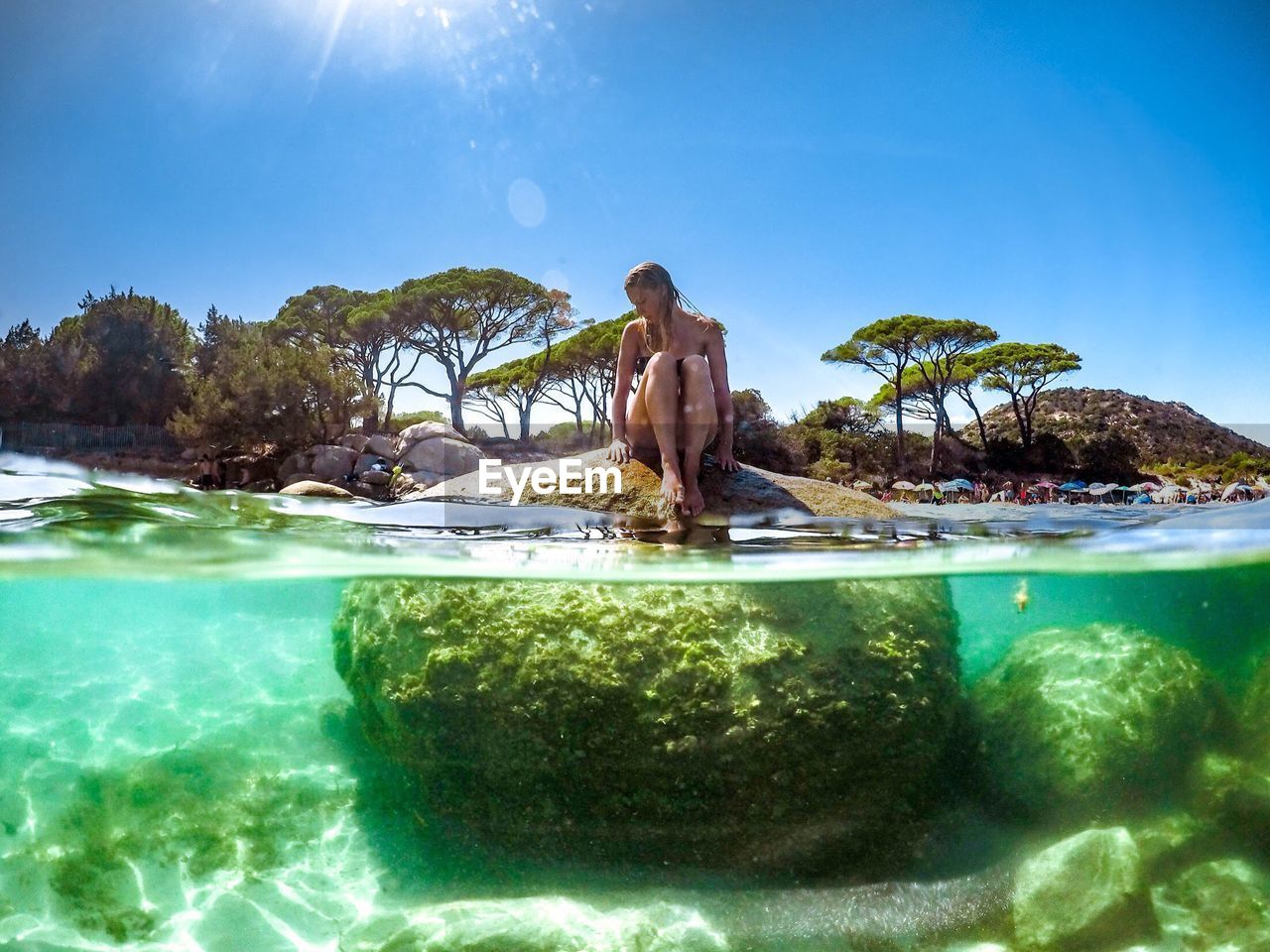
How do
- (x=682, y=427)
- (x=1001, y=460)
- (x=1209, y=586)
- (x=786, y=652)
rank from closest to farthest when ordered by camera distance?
(x=786, y=652), (x=682, y=427), (x=1209, y=586), (x=1001, y=460)

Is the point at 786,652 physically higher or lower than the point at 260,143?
lower

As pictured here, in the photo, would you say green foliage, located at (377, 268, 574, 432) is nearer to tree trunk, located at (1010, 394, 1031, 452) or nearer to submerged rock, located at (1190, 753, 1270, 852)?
tree trunk, located at (1010, 394, 1031, 452)

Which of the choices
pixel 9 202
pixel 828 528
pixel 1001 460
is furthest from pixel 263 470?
pixel 1001 460

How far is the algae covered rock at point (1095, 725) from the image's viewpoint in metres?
4.52

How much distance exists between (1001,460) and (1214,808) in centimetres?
768

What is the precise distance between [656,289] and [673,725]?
301 centimetres

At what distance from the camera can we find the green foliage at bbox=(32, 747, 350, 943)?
4.26 meters

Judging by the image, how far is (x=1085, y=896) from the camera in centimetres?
391

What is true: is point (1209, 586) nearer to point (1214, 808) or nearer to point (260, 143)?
point (1214, 808)

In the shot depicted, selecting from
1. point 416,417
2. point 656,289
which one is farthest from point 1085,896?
point 416,417

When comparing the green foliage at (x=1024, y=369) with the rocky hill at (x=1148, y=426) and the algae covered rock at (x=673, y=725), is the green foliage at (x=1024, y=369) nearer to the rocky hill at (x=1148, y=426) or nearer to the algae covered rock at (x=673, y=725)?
the rocky hill at (x=1148, y=426)

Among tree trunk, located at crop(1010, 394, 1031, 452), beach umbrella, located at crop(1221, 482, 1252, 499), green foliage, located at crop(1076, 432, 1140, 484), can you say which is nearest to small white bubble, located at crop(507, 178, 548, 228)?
green foliage, located at crop(1076, 432, 1140, 484)

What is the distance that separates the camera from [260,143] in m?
7.82

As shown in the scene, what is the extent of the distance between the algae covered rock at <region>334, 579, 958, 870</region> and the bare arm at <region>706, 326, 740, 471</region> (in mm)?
1543
